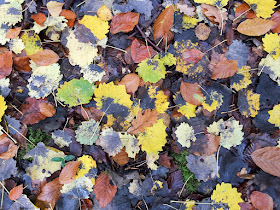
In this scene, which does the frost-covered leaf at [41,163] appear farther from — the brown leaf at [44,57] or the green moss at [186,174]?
the green moss at [186,174]

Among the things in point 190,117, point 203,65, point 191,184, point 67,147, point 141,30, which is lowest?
point 191,184

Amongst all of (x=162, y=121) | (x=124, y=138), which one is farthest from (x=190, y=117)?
(x=124, y=138)

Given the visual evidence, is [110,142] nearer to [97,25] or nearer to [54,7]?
[97,25]

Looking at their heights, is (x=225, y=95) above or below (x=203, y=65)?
below

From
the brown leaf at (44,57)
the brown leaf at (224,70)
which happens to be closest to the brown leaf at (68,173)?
the brown leaf at (44,57)

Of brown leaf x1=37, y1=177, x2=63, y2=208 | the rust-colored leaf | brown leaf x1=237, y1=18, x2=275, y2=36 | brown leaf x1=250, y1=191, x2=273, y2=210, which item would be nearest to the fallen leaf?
the rust-colored leaf

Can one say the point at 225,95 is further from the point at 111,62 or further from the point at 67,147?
the point at 67,147

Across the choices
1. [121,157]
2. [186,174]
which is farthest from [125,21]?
[186,174]
